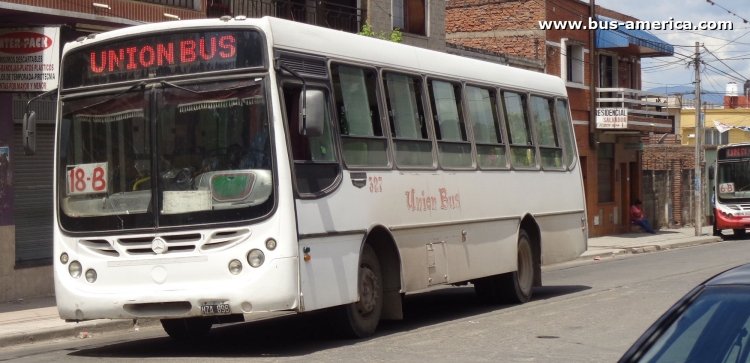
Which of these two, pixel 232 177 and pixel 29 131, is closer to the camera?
pixel 232 177

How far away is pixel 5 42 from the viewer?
17.0 m

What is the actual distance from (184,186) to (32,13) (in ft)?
22.4

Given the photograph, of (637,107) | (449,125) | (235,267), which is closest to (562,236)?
(449,125)

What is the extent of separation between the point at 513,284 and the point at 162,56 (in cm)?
695

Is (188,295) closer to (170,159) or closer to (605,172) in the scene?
(170,159)

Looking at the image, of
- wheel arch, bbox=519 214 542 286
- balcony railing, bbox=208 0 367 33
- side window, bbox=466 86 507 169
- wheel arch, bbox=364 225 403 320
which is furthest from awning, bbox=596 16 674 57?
wheel arch, bbox=364 225 403 320

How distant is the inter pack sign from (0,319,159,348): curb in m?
3.28

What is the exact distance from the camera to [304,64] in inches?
462

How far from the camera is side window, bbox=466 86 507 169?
610 inches

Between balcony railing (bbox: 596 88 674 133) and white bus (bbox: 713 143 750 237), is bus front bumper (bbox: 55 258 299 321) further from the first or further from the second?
white bus (bbox: 713 143 750 237)

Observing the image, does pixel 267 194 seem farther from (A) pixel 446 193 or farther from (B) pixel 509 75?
(B) pixel 509 75

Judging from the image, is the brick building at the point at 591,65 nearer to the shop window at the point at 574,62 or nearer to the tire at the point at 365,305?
the shop window at the point at 574,62

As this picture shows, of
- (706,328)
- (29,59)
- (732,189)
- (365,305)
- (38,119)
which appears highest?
(29,59)

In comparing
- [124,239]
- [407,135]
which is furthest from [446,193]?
[124,239]
